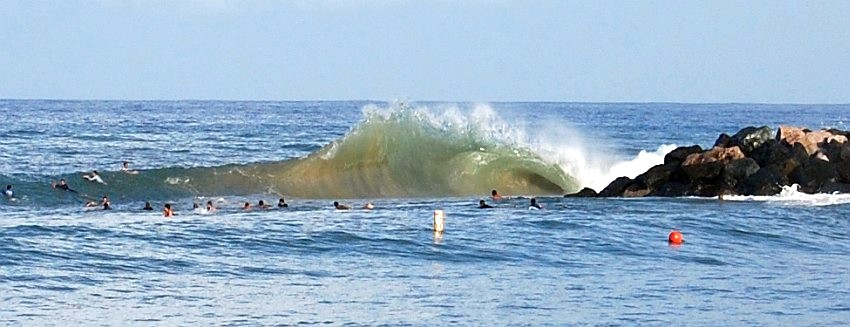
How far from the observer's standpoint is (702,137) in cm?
8669

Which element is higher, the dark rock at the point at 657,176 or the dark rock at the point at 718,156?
the dark rock at the point at 718,156

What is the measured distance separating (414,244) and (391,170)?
19.1 metres

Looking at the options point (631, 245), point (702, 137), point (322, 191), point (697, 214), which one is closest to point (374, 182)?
point (322, 191)

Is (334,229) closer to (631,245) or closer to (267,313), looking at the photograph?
(631,245)

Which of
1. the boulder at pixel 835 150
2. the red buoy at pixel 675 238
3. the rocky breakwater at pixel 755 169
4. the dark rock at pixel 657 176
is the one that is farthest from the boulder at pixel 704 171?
the red buoy at pixel 675 238

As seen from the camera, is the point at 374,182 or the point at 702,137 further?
the point at 702,137

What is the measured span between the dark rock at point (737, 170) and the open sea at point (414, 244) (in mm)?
911

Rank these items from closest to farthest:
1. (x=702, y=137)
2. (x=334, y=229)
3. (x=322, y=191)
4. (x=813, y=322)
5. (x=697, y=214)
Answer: (x=813, y=322), (x=334, y=229), (x=697, y=214), (x=322, y=191), (x=702, y=137)

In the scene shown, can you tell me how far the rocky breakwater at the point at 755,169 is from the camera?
3631 centimetres

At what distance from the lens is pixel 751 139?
37.9 m

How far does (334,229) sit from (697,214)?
886cm

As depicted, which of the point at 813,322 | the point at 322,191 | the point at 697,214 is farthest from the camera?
the point at 322,191

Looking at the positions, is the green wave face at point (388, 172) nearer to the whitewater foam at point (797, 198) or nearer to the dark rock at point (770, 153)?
the dark rock at point (770, 153)

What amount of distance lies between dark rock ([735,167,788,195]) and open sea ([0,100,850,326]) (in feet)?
1.26
